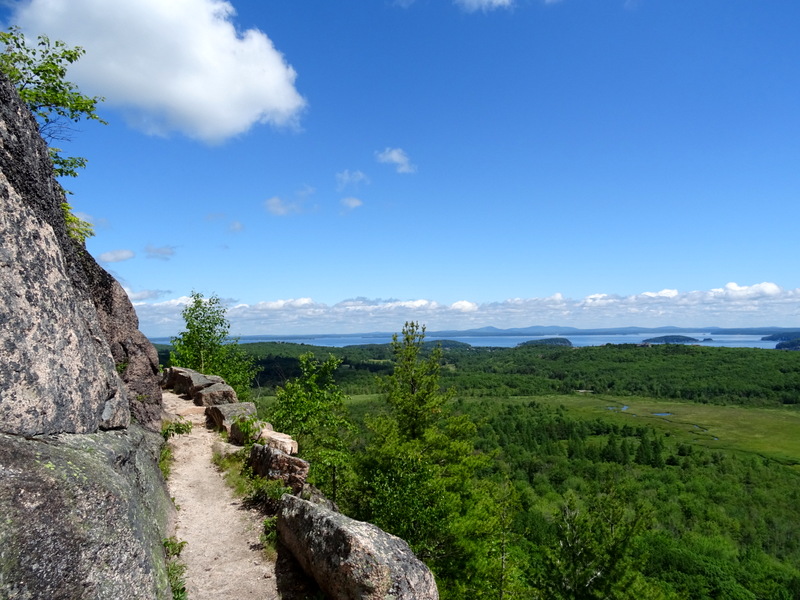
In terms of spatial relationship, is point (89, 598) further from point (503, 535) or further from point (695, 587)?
point (695, 587)

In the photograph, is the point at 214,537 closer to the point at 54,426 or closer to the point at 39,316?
the point at 54,426

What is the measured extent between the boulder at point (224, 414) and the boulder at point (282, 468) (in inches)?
188

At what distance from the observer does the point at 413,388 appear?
25828 millimetres

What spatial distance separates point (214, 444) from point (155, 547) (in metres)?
10.5

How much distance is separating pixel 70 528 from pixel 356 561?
472cm

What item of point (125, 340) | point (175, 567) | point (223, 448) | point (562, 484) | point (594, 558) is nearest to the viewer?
point (175, 567)

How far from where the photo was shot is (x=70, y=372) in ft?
22.0

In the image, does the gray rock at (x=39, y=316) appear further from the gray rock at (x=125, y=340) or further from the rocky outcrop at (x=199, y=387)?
the rocky outcrop at (x=199, y=387)

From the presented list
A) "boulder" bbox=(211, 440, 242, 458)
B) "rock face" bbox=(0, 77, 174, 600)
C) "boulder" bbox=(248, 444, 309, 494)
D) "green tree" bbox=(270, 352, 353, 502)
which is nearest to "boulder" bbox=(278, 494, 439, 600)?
"rock face" bbox=(0, 77, 174, 600)

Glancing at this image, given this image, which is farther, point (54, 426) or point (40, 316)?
point (40, 316)

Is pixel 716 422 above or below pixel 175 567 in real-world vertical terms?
below

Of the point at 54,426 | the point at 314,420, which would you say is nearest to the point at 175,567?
the point at 54,426

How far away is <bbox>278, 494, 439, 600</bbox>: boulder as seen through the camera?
804 cm

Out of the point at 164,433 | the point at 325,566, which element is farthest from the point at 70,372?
the point at 164,433
